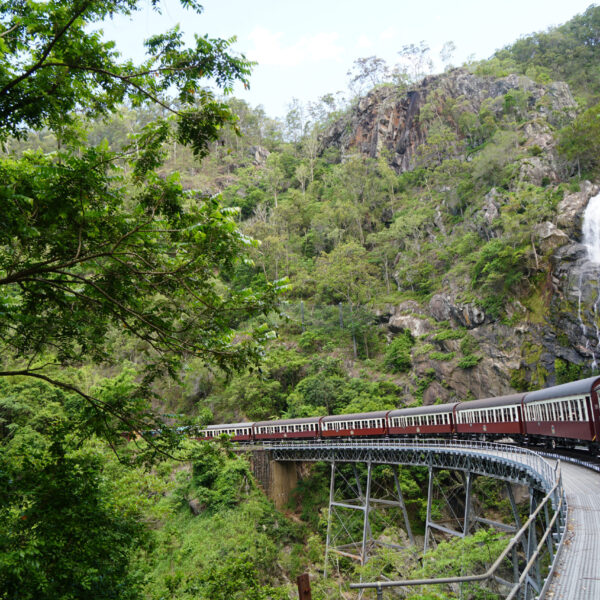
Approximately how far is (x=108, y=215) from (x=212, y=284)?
1.48 m

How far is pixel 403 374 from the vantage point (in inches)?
1350

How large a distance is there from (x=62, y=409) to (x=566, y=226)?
109ft

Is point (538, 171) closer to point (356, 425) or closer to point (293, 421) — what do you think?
point (356, 425)

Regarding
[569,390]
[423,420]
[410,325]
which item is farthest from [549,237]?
[569,390]

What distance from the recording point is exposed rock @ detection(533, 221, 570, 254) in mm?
29734

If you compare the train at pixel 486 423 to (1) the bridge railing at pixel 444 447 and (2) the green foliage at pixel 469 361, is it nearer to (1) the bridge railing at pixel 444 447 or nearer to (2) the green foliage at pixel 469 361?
(1) the bridge railing at pixel 444 447

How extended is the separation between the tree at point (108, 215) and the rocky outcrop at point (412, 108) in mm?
47859

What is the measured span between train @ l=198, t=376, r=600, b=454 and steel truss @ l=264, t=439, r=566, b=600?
0.75m

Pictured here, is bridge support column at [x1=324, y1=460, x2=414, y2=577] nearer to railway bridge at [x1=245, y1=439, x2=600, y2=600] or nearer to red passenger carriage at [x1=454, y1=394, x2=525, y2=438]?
railway bridge at [x1=245, y1=439, x2=600, y2=600]

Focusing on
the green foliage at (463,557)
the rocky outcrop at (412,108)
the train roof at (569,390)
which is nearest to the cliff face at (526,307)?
the rocky outcrop at (412,108)

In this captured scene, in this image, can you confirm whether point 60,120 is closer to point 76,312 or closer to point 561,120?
point 76,312

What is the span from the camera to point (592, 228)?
29.2 meters

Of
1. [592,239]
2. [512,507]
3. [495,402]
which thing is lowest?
[512,507]

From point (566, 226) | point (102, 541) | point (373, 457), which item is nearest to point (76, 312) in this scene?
point (102, 541)
